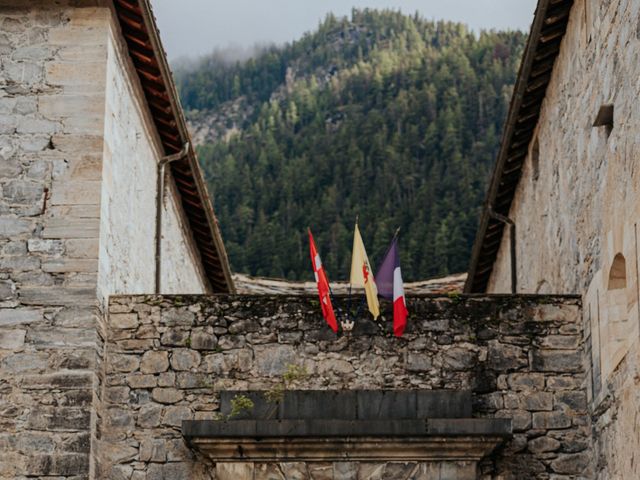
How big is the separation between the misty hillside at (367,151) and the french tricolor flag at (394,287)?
24.9m

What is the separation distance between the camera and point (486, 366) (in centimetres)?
1159

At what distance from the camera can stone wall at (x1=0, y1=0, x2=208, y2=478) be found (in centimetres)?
1085

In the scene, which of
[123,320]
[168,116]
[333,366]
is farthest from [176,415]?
[168,116]

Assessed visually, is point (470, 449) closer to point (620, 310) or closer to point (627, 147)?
point (620, 310)

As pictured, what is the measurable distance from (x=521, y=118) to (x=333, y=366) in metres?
4.21

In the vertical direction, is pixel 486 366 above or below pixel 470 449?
above

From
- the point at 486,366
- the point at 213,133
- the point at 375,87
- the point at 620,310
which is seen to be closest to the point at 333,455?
the point at 486,366

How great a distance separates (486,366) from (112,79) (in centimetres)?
406

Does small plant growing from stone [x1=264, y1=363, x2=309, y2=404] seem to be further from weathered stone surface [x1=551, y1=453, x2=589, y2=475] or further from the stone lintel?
weathered stone surface [x1=551, y1=453, x2=589, y2=475]

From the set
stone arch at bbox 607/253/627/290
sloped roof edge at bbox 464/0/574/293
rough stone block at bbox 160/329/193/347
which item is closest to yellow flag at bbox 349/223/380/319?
rough stone block at bbox 160/329/193/347

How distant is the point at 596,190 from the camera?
36.0ft

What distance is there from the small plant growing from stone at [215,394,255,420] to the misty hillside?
25.8m

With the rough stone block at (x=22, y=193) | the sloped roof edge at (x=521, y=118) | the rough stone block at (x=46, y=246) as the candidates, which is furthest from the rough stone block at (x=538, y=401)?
the rough stone block at (x=22, y=193)

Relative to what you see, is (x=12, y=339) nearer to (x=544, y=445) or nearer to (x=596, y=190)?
(x=544, y=445)
